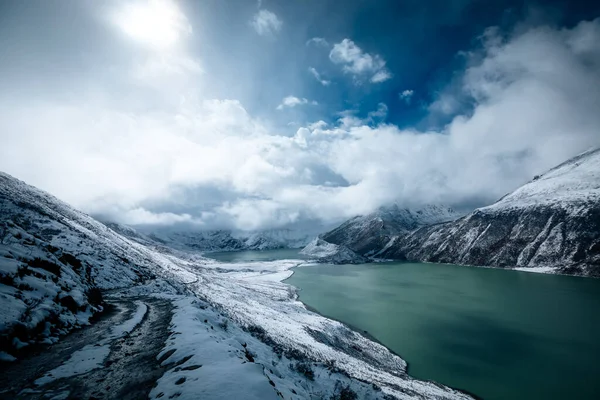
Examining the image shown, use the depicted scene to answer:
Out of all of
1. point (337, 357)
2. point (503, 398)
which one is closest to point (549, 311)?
point (503, 398)

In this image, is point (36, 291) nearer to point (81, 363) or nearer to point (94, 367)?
point (81, 363)

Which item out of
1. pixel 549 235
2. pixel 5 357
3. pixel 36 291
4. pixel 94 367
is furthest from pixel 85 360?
pixel 549 235

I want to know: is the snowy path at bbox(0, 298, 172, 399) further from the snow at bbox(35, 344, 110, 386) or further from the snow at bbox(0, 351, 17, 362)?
the snow at bbox(0, 351, 17, 362)

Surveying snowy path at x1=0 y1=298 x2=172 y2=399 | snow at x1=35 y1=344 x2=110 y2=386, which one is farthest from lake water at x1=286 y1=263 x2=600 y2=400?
snow at x1=35 y1=344 x2=110 y2=386

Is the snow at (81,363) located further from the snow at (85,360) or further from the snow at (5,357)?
the snow at (5,357)

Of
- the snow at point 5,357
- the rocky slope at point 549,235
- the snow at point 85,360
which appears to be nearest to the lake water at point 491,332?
the snow at point 85,360

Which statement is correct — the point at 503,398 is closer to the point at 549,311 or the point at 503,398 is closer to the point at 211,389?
the point at 211,389
